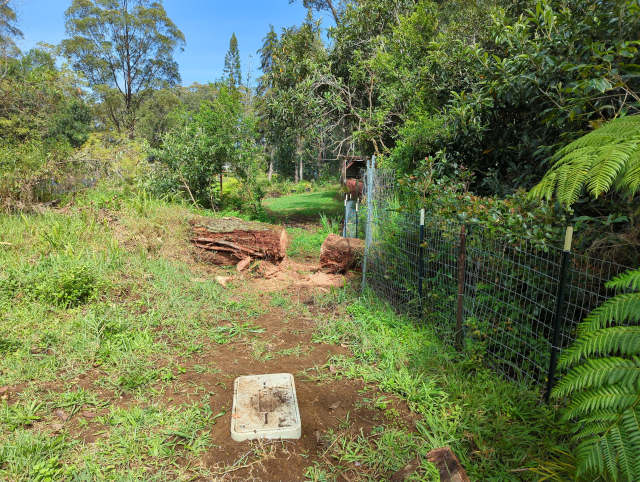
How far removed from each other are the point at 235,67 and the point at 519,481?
13.2 metres

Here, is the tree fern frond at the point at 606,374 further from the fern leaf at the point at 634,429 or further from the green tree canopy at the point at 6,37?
the green tree canopy at the point at 6,37

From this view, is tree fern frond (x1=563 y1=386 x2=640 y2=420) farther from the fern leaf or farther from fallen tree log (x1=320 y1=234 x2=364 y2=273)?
fallen tree log (x1=320 y1=234 x2=364 y2=273)

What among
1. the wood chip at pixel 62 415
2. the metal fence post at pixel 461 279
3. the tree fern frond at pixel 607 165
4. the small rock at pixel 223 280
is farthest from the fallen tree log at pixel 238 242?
the tree fern frond at pixel 607 165

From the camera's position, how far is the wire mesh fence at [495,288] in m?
2.64

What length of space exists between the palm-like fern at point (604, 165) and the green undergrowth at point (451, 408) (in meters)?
1.50

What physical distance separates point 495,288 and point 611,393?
1.67 m

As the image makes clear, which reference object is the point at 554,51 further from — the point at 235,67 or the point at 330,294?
the point at 235,67

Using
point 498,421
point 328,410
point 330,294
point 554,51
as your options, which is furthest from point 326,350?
point 554,51

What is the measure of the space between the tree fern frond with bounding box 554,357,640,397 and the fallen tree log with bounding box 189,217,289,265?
540 centimetres

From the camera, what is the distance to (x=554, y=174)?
215 cm

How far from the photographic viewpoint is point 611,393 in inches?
61.7

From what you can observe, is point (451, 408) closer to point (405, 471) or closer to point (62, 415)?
point (405, 471)

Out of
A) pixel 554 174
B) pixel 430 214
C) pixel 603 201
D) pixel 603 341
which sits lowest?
pixel 603 341

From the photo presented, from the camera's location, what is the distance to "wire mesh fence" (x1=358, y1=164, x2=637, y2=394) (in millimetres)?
2637
